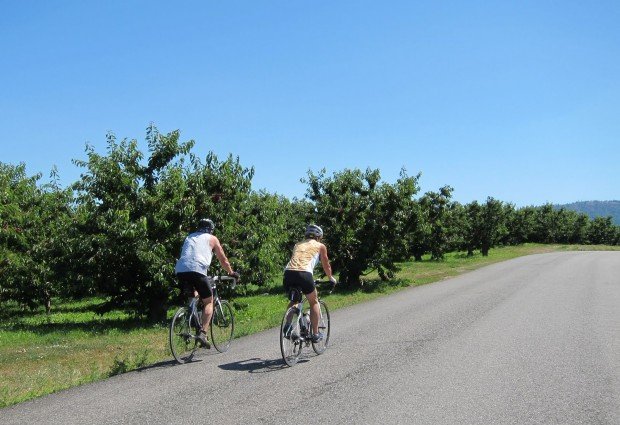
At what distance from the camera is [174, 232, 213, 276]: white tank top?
25.1 feet

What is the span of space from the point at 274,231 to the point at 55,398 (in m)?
10.7

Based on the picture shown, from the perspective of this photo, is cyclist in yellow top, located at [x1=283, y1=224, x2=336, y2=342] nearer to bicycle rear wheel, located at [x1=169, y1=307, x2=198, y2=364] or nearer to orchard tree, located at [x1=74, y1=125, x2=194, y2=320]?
bicycle rear wheel, located at [x1=169, y1=307, x2=198, y2=364]

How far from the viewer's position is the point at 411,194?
2316 centimetres

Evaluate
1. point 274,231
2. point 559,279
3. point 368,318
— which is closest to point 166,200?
point 274,231

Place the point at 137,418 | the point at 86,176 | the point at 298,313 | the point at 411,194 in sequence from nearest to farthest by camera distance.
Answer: the point at 137,418, the point at 298,313, the point at 86,176, the point at 411,194

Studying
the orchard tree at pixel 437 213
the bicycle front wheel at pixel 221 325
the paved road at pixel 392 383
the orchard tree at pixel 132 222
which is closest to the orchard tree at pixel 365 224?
the orchard tree at pixel 437 213

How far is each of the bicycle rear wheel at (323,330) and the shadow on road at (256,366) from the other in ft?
2.25

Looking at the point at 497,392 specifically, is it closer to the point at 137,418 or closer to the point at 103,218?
the point at 137,418

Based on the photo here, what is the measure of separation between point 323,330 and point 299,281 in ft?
4.58

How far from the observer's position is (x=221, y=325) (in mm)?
8664

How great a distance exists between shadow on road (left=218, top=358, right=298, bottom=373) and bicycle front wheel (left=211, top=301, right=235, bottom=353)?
843 millimetres

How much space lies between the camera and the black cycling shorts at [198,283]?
7.70 metres

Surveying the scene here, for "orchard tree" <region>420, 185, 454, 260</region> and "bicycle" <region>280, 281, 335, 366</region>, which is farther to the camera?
"orchard tree" <region>420, 185, 454, 260</region>

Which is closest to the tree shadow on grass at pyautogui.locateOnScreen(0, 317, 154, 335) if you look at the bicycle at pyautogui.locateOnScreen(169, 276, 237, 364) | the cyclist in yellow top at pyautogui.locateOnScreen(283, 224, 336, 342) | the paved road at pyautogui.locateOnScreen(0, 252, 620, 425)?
the paved road at pyautogui.locateOnScreen(0, 252, 620, 425)
